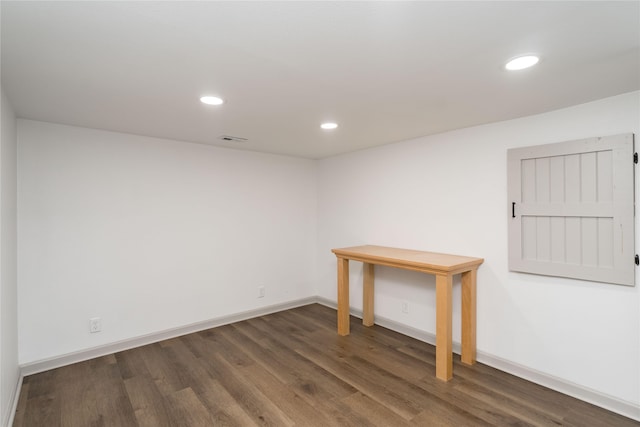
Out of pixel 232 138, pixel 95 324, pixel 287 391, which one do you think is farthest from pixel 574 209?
pixel 95 324

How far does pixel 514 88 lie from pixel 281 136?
209 centimetres

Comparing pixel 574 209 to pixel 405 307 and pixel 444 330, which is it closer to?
pixel 444 330

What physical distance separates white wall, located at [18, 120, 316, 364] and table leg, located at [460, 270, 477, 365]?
7.88 ft

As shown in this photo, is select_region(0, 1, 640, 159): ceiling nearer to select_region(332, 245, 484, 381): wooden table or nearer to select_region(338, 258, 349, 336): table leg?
select_region(332, 245, 484, 381): wooden table

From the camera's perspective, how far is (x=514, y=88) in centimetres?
204

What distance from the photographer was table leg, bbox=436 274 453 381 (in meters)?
2.62

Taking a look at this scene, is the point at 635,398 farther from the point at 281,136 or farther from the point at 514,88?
the point at 281,136

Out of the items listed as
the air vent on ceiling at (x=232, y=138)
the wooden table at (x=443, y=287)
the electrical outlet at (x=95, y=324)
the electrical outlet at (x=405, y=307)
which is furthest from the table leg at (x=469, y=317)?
the electrical outlet at (x=95, y=324)

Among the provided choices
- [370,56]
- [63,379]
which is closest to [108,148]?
[63,379]

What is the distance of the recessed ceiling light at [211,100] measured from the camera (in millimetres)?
2189

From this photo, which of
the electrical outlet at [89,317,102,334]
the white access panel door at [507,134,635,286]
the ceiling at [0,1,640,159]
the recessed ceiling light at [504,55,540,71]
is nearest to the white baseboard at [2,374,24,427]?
the electrical outlet at [89,317,102,334]

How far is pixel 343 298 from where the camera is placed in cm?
359

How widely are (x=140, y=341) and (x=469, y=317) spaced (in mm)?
3264

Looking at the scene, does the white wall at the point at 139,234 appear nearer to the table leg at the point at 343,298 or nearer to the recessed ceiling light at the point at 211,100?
the table leg at the point at 343,298
